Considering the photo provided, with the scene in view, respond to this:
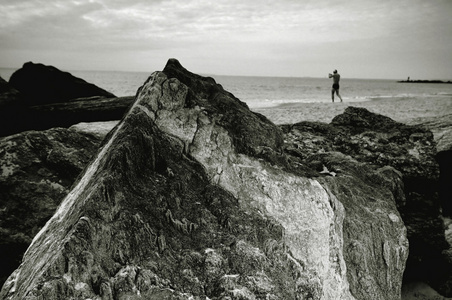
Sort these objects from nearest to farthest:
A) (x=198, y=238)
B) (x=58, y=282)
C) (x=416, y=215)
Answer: (x=58, y=282), (x=198, y=238), (x=416, y=215)

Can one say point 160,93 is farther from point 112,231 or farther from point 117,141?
point 112,231

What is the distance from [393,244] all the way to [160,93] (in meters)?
2.87

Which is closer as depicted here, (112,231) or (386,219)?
(112,231)

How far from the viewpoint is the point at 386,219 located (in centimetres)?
363

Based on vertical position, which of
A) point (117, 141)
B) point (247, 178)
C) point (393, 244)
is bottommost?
point (393, 244)

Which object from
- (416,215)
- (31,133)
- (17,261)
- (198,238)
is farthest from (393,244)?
(31,133)

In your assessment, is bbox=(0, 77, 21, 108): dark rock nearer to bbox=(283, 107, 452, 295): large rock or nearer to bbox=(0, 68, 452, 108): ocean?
bbox=(283, 107, 452, 295): large rock

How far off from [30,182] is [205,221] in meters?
2.90

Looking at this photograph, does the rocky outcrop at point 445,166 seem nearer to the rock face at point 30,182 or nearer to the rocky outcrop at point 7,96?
the rock face at point 30,182

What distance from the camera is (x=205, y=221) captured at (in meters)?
2.78

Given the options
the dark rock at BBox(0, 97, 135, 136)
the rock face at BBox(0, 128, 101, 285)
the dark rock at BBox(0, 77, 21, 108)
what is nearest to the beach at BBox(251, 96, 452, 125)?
the dark rock at BBox(0, 97, 135, 136)

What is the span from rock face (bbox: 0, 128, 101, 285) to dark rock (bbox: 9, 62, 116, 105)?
6293mm

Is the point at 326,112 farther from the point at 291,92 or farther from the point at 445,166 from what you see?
the point at 291,92

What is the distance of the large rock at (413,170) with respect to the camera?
4.80 metres
